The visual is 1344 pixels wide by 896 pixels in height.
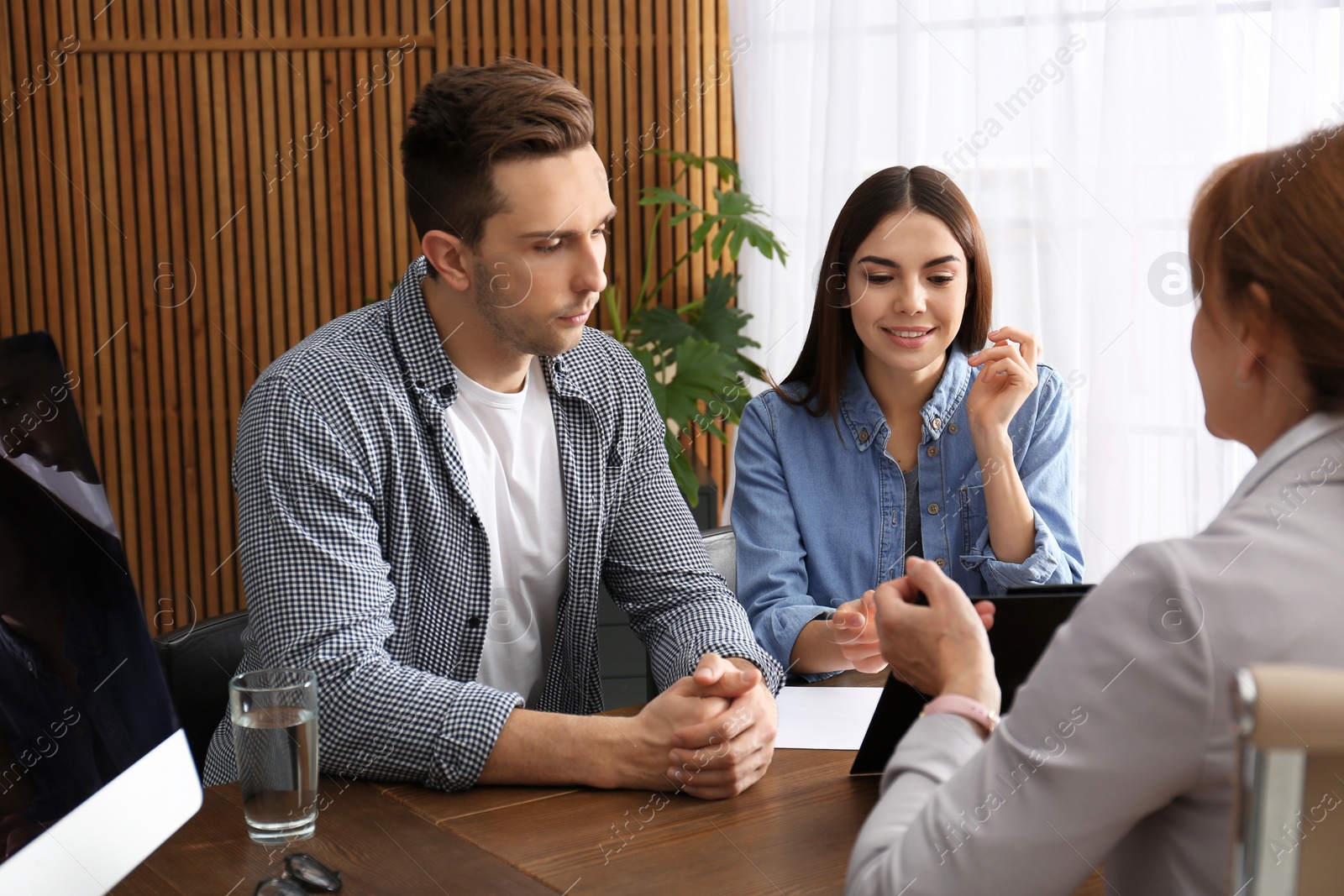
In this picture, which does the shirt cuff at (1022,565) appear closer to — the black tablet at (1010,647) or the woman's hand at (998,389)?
the woman's hand at (998,389)

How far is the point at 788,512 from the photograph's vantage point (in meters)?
2.24

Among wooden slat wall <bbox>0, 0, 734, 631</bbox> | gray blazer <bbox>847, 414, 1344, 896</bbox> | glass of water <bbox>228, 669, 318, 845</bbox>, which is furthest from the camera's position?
wooden slat wall <bbox>0, 0, 734, 631</bbox>

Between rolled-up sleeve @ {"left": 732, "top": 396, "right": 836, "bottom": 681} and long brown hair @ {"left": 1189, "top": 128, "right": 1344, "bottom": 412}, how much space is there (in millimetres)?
1153

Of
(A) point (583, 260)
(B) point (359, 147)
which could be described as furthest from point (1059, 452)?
(B) point (359, 147)

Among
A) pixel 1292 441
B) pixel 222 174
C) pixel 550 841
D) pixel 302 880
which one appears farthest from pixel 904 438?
pixel 222 174

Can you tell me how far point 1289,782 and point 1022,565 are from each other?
1484mm

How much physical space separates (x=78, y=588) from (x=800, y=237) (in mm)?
3448

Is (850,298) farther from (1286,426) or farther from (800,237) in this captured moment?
(800,237)

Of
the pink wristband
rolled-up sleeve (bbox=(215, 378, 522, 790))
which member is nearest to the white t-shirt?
rolled-up sleeve (bbox=(215, 378, 522, 790))

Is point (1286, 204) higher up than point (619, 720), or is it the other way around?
point (1286, 204)

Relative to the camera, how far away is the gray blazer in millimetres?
811

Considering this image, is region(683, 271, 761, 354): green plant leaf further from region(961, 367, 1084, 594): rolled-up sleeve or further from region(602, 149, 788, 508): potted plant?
region(961, 367, 1084, 594): rolled-up sleeve

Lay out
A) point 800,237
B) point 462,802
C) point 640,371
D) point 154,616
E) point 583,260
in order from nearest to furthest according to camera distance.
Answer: point 462,802 → point 583,260 → point 640,371 → point 800,237 → point 154,616

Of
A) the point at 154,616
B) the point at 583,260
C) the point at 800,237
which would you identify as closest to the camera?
the point at 583,260
